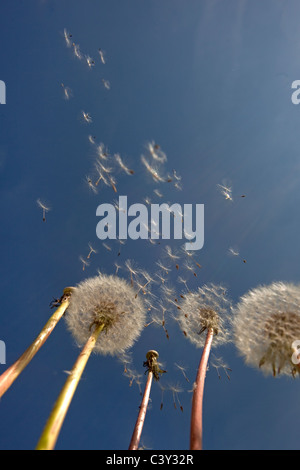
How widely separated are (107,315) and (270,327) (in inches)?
146

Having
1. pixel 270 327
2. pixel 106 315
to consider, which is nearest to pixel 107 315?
pixel 106 315

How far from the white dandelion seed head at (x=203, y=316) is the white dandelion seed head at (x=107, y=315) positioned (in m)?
1.44

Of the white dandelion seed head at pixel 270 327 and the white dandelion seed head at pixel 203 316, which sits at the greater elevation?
the white dandelion seed head at pixel 203 316

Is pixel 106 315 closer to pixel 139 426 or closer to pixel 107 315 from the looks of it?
pixel 107 315

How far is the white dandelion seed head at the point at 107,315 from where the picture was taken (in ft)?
22.5

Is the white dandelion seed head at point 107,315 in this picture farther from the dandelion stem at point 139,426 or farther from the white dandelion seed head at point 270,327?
the white dandelion seed head at point 270,327

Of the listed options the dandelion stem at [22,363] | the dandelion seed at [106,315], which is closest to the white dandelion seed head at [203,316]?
the dandelion seed at [106,315]

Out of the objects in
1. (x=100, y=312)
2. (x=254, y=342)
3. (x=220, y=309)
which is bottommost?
(x=254, y=342)

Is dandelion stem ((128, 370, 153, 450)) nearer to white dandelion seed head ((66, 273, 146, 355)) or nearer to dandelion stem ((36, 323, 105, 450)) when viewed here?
white dandelion seed head ((66, 273, 146, 355))

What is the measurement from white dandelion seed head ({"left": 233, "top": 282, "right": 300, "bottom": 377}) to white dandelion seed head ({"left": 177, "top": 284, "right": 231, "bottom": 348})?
1.56 metres

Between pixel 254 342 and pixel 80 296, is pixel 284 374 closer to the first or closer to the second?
pixel 254 342
